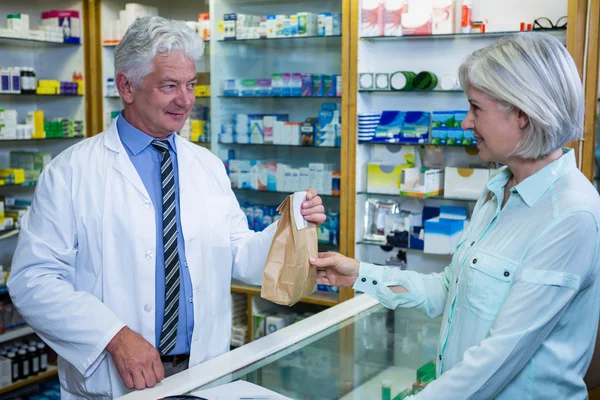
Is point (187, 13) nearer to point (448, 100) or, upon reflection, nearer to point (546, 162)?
point (448, 100)

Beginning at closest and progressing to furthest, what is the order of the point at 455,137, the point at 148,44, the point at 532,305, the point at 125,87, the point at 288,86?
the point at 532,305, the point at 148,44, the point at 125,87, the point at 455,137, the point at 288,86

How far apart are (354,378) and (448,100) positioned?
2784 mm

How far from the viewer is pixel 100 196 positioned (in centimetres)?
224

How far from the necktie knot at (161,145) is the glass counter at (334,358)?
0.72 m

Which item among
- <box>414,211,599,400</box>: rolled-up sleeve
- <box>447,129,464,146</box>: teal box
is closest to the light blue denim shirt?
<box>414,211,599,400</box>: rolled-up sleeve

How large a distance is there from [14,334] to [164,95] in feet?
10.5

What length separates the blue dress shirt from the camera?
2.26 metres

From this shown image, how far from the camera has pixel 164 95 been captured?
229cm

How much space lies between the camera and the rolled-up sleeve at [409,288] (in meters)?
2.04

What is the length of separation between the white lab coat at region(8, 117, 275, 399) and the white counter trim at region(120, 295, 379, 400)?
0.27 metres

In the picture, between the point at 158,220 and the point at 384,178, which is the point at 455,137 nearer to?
the point at 384,178

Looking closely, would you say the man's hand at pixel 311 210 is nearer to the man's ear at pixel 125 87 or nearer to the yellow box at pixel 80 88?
the man's ear at pixel 125 87

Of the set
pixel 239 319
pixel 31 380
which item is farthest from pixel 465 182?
pixel 31 380

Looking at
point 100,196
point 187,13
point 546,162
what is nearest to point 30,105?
point 187,13
